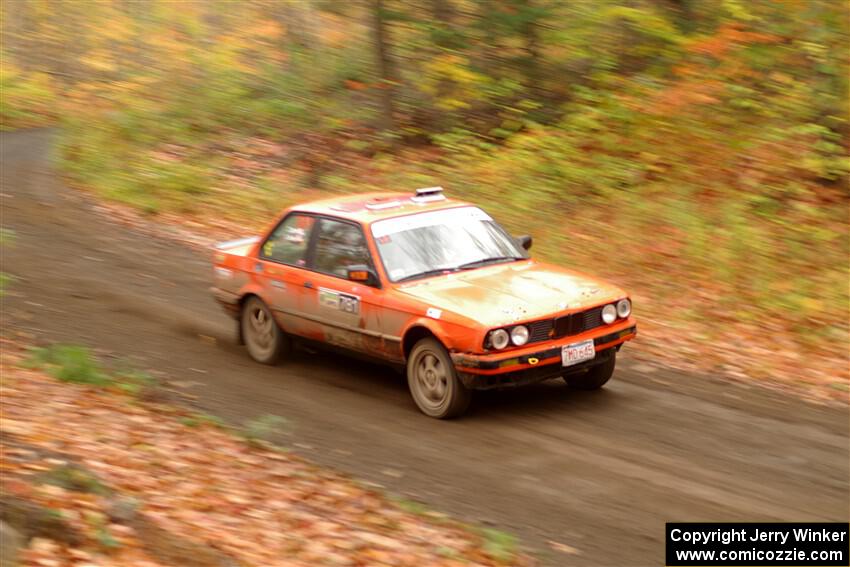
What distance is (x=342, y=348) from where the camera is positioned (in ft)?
29.7

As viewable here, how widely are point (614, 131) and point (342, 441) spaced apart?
10.5 m

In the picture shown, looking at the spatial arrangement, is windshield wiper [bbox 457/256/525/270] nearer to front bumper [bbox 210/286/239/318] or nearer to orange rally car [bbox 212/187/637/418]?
orange rally car [bbox 212/187/637/418]

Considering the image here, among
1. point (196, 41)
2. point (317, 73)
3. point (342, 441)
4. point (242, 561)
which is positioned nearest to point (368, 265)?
point (342, 441)

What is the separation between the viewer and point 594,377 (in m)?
8.77

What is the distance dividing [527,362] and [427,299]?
0.95 m

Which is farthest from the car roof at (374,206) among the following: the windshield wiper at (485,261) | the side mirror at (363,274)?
the windshield wiper at (485,261)

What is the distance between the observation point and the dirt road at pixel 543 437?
20.7 feet

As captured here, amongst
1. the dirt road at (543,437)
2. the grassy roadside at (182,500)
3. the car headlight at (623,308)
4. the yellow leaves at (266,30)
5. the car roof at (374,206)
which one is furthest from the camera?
the yellow leaves at (266,30)

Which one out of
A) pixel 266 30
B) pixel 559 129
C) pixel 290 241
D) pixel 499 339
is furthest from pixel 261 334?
pixel 266 30


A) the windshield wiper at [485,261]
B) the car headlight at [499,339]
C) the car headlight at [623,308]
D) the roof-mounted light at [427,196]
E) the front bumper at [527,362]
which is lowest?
the front bumper at [527,362]

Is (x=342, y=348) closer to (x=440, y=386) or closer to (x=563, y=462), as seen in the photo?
(x=440, y=386)

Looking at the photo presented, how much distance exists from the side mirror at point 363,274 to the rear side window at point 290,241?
3.06 ft

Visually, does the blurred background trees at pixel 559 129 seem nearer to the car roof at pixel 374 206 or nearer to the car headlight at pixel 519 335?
the car roof at pixel 374 206

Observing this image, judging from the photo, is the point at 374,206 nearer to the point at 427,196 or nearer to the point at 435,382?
the point at 427,196
